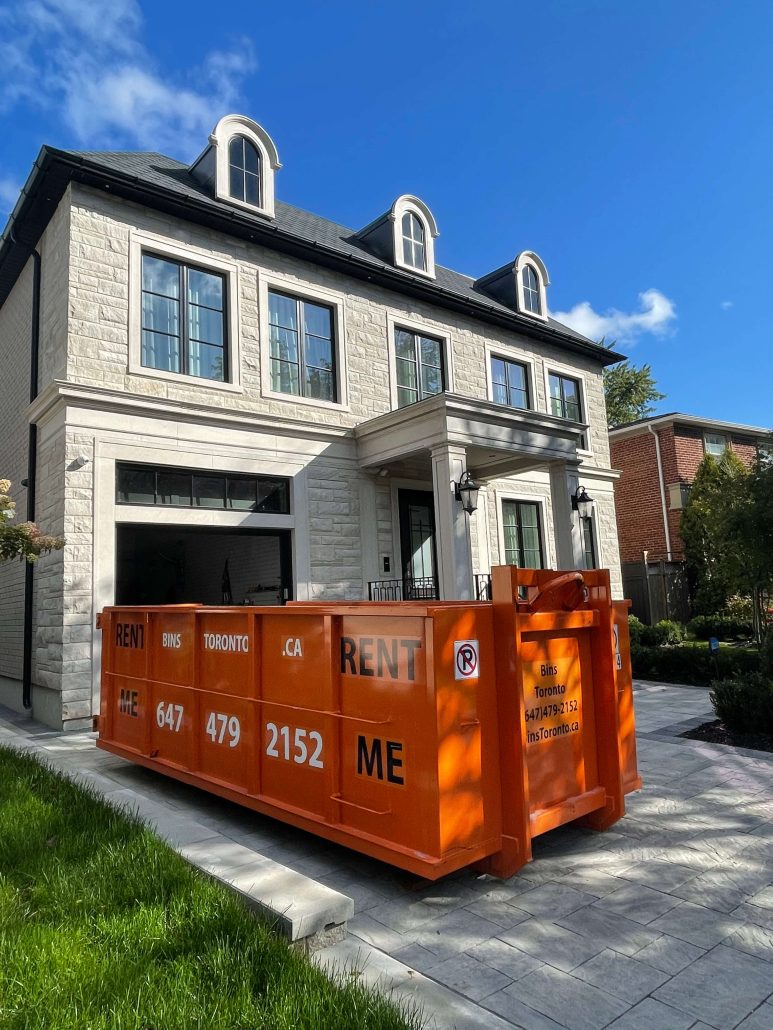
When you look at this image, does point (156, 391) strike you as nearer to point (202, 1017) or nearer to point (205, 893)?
point (205, 893)

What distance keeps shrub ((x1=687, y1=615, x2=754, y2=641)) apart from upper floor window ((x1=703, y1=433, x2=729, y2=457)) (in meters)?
7.48

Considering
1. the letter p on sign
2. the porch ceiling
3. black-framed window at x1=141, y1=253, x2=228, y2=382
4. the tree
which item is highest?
black-framed window at x1=141, y1=253, x2=228, y2=382

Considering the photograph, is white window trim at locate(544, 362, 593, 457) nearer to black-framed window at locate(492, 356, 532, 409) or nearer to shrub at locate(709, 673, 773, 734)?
black-framed window at locate(492, 356, 532, 409)

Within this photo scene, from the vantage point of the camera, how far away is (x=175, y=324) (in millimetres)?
10523

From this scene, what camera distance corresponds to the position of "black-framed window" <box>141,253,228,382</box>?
10266mm

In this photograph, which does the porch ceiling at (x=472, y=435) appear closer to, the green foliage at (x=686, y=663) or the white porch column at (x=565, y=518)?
the white porch column at (x=565, y=518)

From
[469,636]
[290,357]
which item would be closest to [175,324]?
[290,357]

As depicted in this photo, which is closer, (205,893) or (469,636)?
(205,893)

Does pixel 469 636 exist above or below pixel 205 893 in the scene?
above

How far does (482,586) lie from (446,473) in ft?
11.8

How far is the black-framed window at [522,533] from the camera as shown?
1517 cm

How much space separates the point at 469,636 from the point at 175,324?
28.1 feet

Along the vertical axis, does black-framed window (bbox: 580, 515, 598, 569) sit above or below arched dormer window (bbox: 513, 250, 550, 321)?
below

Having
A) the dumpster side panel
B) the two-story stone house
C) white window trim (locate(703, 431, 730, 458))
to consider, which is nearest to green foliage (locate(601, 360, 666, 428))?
white window trim (locate(703, 431, 730, 458))
